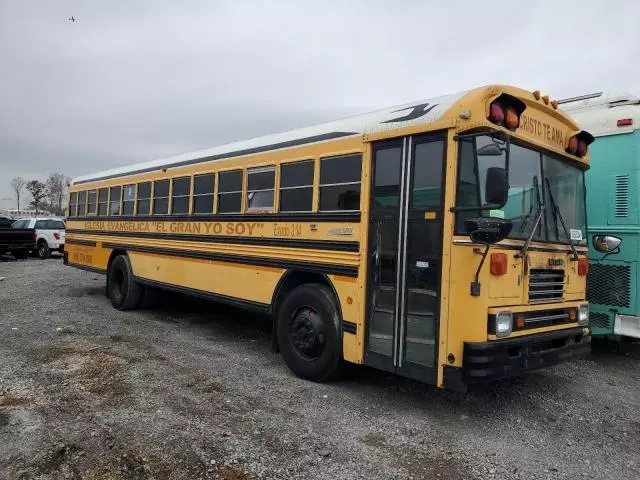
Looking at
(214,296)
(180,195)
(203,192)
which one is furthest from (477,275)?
(180,195)

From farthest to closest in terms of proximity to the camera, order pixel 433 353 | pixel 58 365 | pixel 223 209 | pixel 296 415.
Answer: pixel 223 209 < pixel 58 365 < pixel 296 415 < pixel 433 353

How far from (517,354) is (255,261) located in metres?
3.10

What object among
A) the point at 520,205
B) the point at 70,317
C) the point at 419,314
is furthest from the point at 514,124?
the point at 70,317

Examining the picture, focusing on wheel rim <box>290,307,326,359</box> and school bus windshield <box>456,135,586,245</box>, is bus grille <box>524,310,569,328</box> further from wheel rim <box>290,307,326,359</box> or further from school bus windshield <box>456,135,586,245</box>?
wheel rim <box>290,307,326,359</box>

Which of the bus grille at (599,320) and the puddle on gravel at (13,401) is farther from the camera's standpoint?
the bus grille at (599,320)

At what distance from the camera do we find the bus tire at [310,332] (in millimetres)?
4996

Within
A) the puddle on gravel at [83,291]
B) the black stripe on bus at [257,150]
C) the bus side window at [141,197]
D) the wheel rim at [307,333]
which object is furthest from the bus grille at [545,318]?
the puddle on gravel at [83,291]

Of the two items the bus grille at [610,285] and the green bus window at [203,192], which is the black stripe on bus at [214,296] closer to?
the green bus window at [203,192]

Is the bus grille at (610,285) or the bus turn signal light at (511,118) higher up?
the bus turn signal light at (511,118)

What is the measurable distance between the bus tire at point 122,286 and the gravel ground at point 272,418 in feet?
6.52

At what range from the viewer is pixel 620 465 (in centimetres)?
370

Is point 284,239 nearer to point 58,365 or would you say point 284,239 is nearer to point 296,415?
point 296,415

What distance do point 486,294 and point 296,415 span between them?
6.14 feet

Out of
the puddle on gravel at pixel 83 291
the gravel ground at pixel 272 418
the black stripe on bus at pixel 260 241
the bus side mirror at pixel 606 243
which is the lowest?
the gravel ground at pixel 272 418
